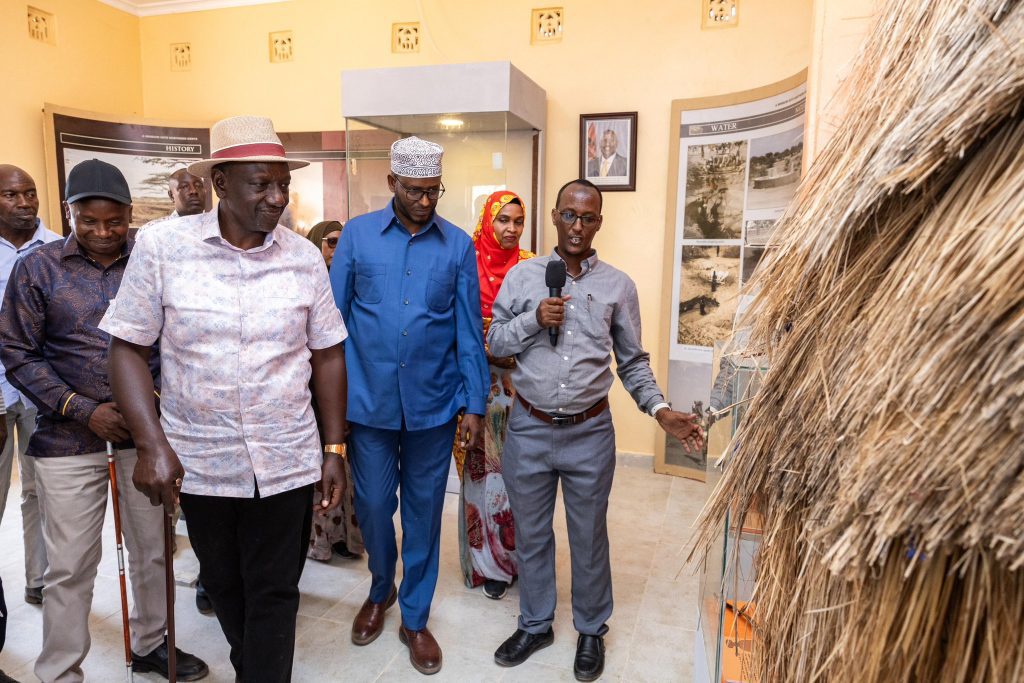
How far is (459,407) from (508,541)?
2.94 feet

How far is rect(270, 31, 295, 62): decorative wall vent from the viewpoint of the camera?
18.3 feet

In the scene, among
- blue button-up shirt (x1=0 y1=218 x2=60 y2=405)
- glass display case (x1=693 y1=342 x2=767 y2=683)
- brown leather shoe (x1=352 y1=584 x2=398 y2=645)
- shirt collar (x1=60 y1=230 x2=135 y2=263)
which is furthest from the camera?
blue button-up shirt (x1=0 y1=218 x2=60 y2=405)

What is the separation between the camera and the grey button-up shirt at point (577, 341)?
8.05 ft

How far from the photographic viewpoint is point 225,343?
1.81 meters

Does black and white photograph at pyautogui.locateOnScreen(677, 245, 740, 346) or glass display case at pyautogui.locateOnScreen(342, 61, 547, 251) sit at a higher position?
glass display case at pyautogui.locateOnScreen(342, 61, 547, 251)

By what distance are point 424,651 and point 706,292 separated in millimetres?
3190

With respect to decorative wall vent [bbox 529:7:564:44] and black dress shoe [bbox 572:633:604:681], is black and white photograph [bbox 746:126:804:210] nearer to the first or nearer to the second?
decorative wall vent [bbox 529:7:564:44]

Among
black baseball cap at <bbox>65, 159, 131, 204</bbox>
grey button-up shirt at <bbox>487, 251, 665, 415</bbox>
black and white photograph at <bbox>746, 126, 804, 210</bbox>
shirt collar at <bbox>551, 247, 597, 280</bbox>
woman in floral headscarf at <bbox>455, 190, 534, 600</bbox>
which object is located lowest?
woman in floral headscarf at <bbox>455, 190, 534, 600</bbox>

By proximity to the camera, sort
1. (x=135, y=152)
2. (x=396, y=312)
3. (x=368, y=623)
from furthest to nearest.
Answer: (x=135, y=152)
(x=368, y=623)
(x=396, y=312)

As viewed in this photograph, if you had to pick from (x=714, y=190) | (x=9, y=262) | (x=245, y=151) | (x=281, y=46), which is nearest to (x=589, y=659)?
(x=245, y=151)

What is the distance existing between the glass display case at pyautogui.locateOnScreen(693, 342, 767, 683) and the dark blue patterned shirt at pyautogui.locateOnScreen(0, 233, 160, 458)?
1.94 metres

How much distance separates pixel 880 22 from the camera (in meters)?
1.04

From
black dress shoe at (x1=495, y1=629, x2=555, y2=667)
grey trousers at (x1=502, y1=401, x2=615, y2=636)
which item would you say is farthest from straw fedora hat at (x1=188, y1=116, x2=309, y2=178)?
black dress shoe at (x1=495, y1=629, x2=555, y2=667)

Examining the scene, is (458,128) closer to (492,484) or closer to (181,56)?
(492,484)
